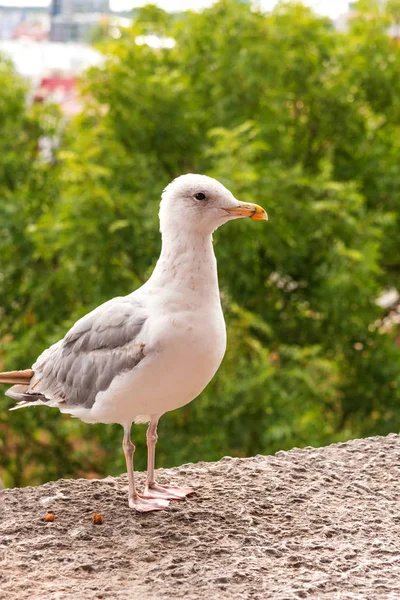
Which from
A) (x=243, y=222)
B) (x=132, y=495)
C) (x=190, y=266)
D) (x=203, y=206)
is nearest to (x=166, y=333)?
(x=190, y=266)

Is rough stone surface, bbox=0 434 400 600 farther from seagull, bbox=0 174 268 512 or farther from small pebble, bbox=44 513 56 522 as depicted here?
seagull, bbox=0 174 268 512

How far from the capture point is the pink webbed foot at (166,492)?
2416 millimetres

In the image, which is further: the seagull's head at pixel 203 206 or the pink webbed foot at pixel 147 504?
the pink webbed foot at pixel 147 504

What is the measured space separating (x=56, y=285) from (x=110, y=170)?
0.82 metres

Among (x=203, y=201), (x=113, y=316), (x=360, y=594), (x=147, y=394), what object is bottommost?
(x=360, y=594)

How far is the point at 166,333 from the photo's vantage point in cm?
211

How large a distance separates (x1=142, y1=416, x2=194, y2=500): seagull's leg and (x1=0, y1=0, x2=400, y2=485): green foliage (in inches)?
76.9

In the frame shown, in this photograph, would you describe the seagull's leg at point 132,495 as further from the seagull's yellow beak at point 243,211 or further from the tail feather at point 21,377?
the seagull's yellow beak at point 243,211

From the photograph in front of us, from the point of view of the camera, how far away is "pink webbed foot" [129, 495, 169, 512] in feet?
7.63

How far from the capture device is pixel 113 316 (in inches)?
89.2

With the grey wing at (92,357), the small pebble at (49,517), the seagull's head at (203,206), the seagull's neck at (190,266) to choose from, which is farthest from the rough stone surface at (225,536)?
the seagull's head at (203,206)

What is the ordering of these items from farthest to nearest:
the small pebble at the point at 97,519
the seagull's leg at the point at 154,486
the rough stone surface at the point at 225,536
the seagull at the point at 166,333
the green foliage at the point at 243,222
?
the green foliage at the point at 243,222 → the seagull's leg at the point at 154,486 → the small pebble at the point at 97,519 → the seagull at the point at 166,333 → the rough stone surface at the point at 225,536

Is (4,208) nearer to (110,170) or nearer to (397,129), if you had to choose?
(110,170)

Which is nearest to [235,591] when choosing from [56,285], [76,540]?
[76,540]
